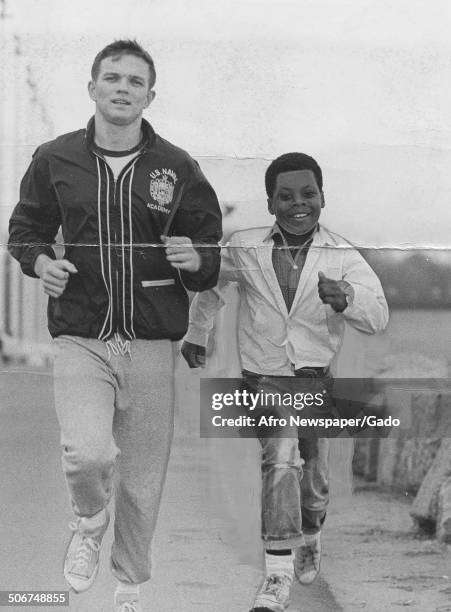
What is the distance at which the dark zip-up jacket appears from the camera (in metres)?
4.25

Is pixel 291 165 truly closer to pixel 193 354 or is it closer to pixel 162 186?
pixel 162 186

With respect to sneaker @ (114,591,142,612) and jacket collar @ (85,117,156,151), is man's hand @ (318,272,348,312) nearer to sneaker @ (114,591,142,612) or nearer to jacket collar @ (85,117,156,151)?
jacket collar @ (85,117,156,151)

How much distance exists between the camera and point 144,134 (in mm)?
4316

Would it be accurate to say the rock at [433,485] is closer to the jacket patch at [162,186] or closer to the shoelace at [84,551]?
the shoelace at [84,551]

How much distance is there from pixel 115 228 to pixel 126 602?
3.84ft

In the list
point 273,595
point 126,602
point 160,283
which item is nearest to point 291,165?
point 160,283

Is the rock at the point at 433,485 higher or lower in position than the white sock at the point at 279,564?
higher

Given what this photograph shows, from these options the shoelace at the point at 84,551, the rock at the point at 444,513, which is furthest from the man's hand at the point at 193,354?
the rock at the point at 444,513

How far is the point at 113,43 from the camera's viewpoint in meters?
4.28

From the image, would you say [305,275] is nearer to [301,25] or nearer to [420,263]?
[420,263]

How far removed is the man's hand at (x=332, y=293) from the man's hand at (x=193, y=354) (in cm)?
41

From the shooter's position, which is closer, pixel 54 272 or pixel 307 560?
pixel 54 272

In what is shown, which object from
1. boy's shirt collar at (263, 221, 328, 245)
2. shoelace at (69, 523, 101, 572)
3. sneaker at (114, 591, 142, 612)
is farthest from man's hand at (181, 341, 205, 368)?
sneaker at (114, 591, 142, 612)

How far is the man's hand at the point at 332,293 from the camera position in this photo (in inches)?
171
